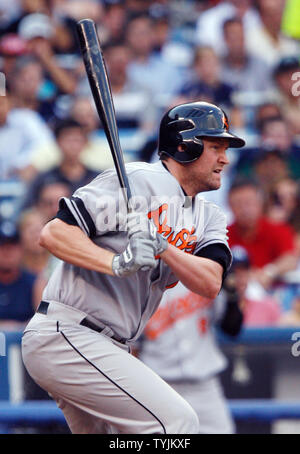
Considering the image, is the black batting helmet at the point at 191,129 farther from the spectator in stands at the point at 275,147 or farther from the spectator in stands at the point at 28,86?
the spectator in stands at the point at 28,86

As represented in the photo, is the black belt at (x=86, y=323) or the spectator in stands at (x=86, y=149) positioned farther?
the spectator in stands at (x=86, y=149)

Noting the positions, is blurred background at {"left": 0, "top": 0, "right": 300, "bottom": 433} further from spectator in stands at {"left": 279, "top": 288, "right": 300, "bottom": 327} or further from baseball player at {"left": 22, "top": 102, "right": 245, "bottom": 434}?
baseball player at {"left": 22, "top": 102, "right": 245, "bottom": 434}

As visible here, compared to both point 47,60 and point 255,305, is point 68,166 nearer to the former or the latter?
point 47,60

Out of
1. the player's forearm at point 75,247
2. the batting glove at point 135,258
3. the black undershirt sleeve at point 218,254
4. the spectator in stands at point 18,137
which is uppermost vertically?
the spectator in stands at point 18,137

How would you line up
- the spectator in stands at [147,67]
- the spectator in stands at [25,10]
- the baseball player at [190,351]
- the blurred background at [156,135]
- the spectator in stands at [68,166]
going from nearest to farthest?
the baseball player at [190,351], the blurred background at [156,135], the spectator in stands at [68,166], the spectator in stands at [147,67], the spectator in stands at [25,10]

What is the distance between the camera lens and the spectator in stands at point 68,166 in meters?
6.16

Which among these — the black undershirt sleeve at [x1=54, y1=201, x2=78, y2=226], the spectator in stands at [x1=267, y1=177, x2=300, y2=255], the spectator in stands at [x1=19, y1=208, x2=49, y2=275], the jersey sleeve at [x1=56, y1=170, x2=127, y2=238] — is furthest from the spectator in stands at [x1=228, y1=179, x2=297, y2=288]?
the black undershirt sleeve at [x1=54, y1=201, x2=78, y2=226]

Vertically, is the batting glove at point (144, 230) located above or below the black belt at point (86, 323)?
above

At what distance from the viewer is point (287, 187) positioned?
638cm

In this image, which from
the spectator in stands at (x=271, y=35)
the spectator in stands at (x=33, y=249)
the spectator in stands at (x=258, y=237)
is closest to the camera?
the spectator in stands at (x=33, y=249)

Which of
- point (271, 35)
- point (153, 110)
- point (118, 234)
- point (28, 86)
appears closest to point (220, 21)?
point (271, 35)

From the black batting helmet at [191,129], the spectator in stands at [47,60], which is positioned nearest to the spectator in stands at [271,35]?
the spectator in stands at [47,60]

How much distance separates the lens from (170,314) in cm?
477

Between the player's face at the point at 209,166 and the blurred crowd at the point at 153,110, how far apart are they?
1688 mm
